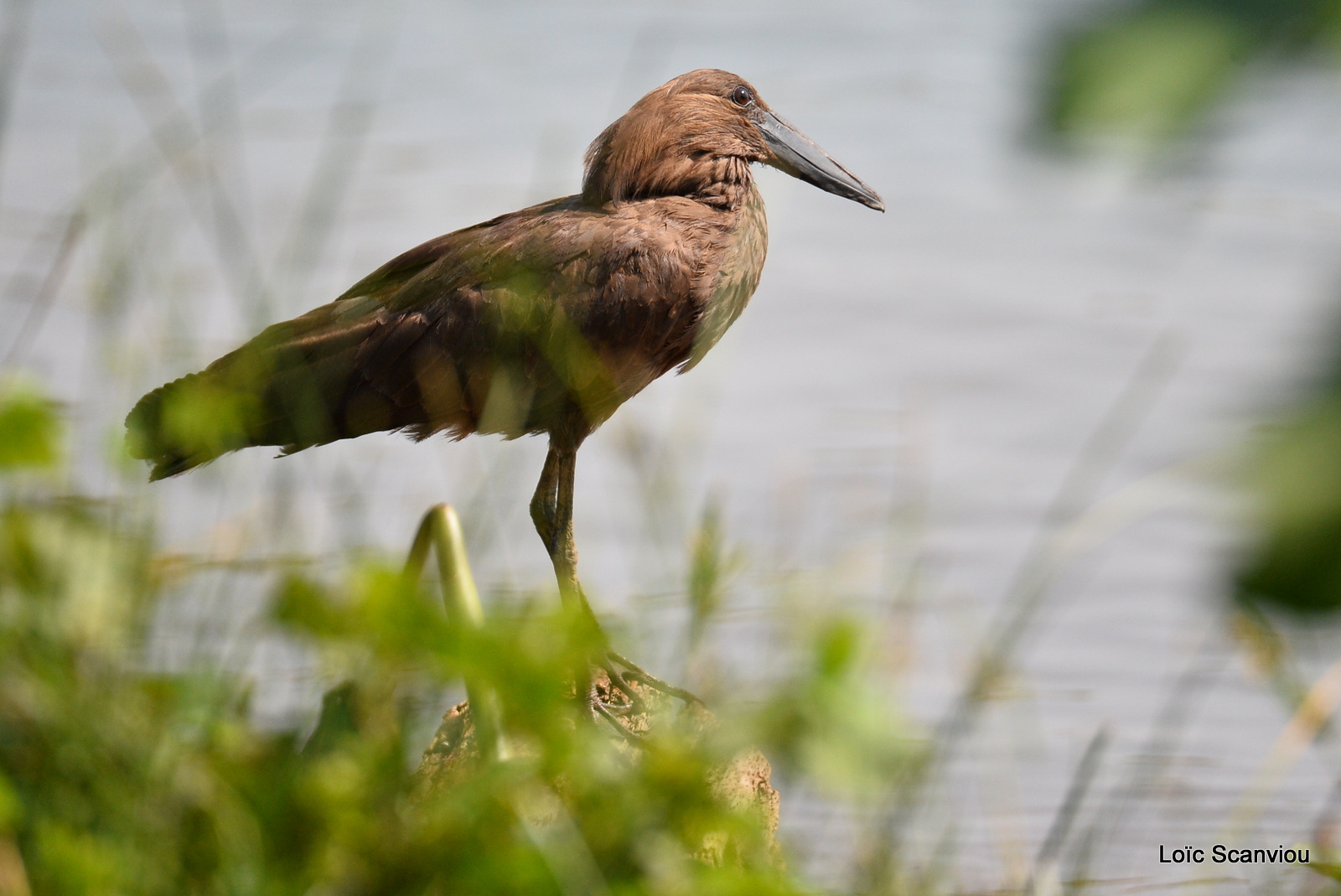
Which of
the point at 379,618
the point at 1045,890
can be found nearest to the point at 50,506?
the point at 379,618

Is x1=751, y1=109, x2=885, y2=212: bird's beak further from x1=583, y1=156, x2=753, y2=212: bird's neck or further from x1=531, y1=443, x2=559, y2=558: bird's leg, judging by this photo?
x1=531, y1=443, x2=559, y2=558: bird's leg

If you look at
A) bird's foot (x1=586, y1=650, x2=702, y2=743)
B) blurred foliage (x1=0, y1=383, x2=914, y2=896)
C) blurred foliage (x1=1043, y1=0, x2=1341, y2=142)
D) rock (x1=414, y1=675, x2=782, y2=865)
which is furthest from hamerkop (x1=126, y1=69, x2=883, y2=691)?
blurred foliage (x1=1043, y1=0, x2=1341, y2=142)

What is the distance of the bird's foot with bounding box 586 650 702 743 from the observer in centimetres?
352

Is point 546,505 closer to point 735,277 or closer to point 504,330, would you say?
point 504,330

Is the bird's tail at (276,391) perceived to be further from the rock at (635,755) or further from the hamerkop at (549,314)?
the rock at (635,755)

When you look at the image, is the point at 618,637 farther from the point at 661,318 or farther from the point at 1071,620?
the point at 1071,620

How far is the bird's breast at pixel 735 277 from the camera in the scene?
13.1ft

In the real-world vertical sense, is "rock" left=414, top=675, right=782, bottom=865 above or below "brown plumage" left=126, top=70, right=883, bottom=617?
below

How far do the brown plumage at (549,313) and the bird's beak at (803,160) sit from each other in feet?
1.15

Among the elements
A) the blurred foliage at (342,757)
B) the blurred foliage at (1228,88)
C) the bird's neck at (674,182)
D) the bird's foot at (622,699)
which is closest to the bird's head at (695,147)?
the bird's neck at (674,182)

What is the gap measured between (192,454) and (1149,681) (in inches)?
171

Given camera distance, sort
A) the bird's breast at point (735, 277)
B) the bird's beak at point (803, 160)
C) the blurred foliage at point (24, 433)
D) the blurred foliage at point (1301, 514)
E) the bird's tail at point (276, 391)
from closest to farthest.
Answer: the blurred foliage at point (1301, 514) < the blurred foliage at point (24, 433) < the bird's tail at point (276, 391) < the bird's breast at point (735, 277) < the bird's beak at point (803, 160)

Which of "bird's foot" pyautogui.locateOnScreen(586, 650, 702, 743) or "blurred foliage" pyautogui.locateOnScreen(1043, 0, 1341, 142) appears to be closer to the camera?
"blurred foliage" pyautogui.locateOnScreen(1043, 0, 1341, 142)

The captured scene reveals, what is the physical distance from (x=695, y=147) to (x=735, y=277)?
16.9 inches
